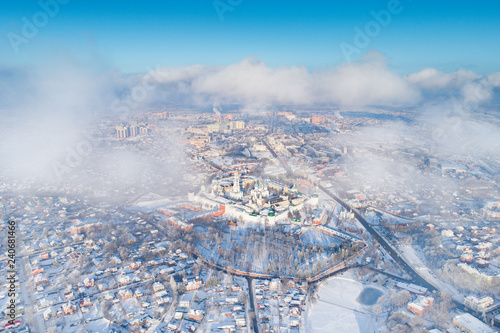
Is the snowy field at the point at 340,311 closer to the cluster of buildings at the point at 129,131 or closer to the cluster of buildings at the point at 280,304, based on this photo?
the cluster of buildings at the point at 280,304

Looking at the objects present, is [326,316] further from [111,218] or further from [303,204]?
[111,218]

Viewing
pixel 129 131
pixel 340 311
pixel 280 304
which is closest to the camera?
pixel 340 311

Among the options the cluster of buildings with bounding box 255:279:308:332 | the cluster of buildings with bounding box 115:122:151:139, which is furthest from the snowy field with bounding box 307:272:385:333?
the cluster of buildings with bounding box 115:122:151:139

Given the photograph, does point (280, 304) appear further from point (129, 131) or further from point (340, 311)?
point (129, 131)

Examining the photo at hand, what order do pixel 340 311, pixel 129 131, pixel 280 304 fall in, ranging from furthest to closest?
pixel 129 131, pixel 280 304, pixel 340 311

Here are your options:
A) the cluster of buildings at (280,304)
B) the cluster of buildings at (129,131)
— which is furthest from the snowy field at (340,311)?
the cluster of buildings at (129,131)

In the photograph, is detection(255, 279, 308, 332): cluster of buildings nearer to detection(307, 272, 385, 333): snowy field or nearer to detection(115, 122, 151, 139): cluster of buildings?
detection(307, 272, 385, 333): snowy field

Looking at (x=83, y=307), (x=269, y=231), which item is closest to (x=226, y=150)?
(x=269, y=231)

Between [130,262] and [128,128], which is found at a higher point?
[128,128]

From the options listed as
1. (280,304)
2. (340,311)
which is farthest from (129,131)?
(340,311)
